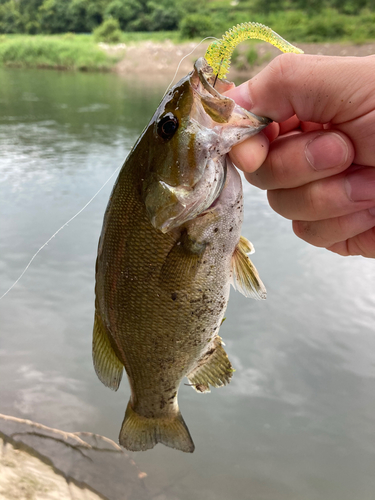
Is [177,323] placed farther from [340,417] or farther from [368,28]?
[368,28]

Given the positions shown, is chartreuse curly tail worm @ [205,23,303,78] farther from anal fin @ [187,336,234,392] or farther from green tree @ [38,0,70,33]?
green tree @ [38,0,70,33]

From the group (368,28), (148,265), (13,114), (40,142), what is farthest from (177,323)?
(368,28)

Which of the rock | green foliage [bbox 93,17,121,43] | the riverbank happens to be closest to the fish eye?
the rock

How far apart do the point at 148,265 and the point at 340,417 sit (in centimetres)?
248

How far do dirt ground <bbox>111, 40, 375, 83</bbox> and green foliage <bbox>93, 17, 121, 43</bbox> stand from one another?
4.78 m

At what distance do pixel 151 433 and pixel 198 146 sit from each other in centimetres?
128

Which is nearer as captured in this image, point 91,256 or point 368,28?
point 91,256

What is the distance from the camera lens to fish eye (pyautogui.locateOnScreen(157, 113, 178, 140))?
116 cm

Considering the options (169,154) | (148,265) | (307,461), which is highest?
(169,154)

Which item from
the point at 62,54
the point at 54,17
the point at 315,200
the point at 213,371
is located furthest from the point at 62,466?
the point at 54,17

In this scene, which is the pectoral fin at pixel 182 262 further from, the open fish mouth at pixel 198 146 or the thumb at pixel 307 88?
the thumb at pixel 307 88

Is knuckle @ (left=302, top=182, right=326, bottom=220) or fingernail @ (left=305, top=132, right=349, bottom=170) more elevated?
fingernail @ (left=305, top=132, right=349, bottom=170)

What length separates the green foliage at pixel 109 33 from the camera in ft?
120

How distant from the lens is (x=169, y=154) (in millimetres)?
1187
